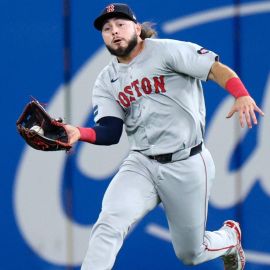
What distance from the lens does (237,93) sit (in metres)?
4.51

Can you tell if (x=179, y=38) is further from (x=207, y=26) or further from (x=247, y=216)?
(x=247, y=216)

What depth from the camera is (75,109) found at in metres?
5.93

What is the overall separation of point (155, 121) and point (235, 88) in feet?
1.66

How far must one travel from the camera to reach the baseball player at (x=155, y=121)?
477 centimetres

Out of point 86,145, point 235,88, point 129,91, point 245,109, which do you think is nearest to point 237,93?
point 235,88

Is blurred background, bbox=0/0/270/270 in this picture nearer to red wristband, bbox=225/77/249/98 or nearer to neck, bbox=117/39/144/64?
neck, bbox=117/39/144/64

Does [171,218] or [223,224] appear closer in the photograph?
[171,218]

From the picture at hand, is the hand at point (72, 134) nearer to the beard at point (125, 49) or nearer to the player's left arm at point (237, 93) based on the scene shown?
the beard at point (125, 49)

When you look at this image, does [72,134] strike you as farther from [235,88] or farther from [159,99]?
[235,88]

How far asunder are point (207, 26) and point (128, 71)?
48.1 inches

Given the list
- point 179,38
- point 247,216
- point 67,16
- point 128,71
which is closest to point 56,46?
point 67,16

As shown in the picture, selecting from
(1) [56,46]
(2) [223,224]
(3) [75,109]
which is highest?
(1) [56,46]

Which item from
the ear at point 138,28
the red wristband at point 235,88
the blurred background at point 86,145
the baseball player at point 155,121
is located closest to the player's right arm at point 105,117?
the baseball player at point 155,121

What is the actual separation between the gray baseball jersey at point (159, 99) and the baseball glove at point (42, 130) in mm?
389
